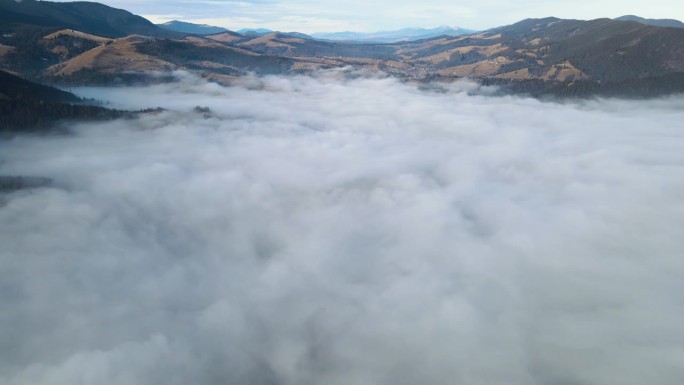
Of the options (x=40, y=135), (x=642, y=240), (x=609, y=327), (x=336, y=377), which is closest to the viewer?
(x=336, y=377)

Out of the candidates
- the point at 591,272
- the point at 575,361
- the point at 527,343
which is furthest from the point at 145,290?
the point at 591,272

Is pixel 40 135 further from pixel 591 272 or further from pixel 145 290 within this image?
pixel 591 272

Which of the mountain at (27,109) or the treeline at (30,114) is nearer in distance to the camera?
the treeline at (30,114)

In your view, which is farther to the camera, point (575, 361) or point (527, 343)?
point (527, 343)

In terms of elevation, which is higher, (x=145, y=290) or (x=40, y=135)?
(x=40, y=135)

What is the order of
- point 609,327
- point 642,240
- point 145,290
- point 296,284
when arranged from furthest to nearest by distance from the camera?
point 642,240 → point 296,284 → point 145,290 → point 609,327

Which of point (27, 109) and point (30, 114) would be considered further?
point (27, 109)

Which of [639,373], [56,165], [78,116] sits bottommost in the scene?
[639,373]

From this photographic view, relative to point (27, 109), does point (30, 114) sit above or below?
below

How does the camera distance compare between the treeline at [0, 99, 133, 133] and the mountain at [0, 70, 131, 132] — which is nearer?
the treeline at [0, 99, 133, 133]
